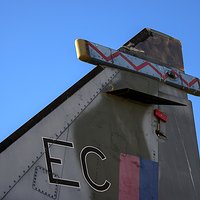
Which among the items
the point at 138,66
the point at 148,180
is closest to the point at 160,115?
the point at 138,66

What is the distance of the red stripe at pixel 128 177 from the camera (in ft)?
18.2

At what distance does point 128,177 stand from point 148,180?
308mm

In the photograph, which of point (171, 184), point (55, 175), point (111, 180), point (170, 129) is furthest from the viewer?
point (170, 129)

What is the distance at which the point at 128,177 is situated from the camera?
223 inches

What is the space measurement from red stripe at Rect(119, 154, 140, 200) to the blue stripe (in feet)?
0.25

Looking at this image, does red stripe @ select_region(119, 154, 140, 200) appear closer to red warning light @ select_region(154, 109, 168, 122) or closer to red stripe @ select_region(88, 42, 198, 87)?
red warning light @ select_region(154, 109, 168, 122)

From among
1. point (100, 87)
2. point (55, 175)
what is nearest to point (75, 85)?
point (100, 87)

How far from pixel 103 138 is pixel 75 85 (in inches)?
28.7

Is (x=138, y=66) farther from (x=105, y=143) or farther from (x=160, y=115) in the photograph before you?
(x=105, y=143)

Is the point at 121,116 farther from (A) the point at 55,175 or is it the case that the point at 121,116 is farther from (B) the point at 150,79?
(A) the point at 55,175

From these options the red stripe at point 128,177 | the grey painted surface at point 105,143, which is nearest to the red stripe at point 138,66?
the grey painted surface at point 105,143

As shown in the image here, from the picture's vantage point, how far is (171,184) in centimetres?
601

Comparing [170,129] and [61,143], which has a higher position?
[170,129]

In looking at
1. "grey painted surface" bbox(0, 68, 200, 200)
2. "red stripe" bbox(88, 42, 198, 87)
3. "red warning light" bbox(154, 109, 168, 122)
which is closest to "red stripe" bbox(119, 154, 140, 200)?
"grey painted surface" bbox(0, 68, 200, 200)
